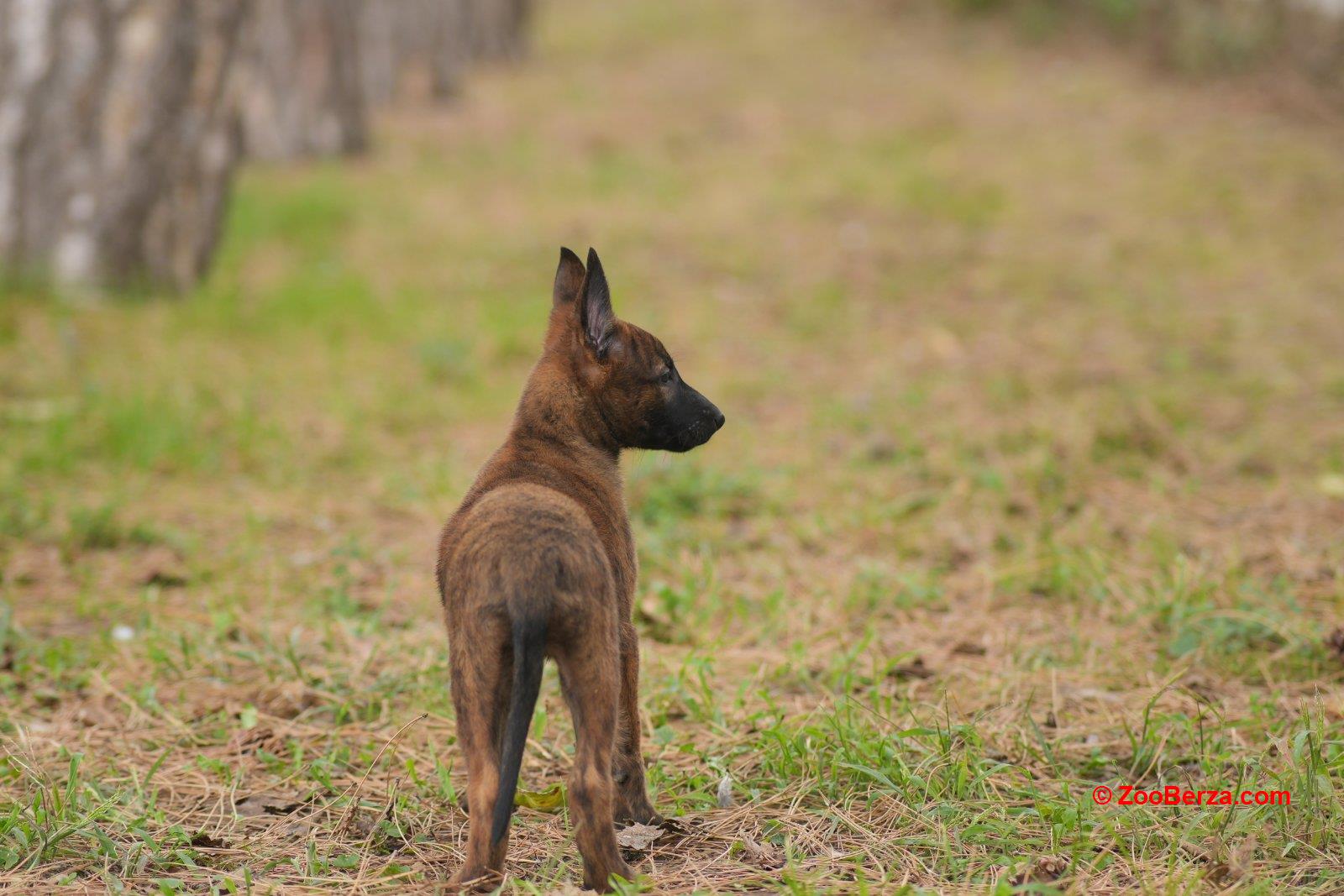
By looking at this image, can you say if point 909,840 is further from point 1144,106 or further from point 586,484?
point 1144,106

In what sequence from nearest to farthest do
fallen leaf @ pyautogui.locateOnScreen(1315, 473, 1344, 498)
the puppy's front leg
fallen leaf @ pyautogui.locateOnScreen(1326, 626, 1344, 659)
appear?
the puppy's front leg → fallen leaf @ pyautogui.locateOnScreen(1326, 626, 1344, 659) → fallen leaf @ pyautogui.locateOnScreen(1315, 473, 1344, 498)

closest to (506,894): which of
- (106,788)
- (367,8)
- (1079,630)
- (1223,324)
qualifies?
(106,788)

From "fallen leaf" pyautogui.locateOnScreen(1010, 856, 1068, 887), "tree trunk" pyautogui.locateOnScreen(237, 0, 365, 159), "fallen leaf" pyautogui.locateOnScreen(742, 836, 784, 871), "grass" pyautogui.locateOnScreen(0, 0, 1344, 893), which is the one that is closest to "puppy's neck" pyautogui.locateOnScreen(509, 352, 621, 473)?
"grass" pyautogui.locateOnScreen(0, 0, 1344, 893)

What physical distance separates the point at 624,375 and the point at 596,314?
0.68 ft

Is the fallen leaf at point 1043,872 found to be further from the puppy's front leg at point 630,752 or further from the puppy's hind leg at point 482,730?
the puppy's hind leg at point 482,730

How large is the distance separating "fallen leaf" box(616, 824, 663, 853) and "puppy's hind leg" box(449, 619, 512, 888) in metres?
0.38

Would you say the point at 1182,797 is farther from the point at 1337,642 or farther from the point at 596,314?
→ the point at 596,314

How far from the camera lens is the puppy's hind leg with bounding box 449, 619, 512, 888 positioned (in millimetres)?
Result: 2822

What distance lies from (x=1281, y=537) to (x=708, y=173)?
377 inches

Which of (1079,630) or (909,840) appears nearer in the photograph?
(909,840)

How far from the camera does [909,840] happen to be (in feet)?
10.0

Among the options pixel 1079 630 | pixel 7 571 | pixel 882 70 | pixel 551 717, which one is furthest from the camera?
pixel 882 70

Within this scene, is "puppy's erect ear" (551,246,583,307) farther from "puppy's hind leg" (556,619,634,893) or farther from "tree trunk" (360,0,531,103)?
"tree trunk" (360,0,531,103)

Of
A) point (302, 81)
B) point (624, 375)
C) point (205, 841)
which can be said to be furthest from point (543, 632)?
point (302, 81)
